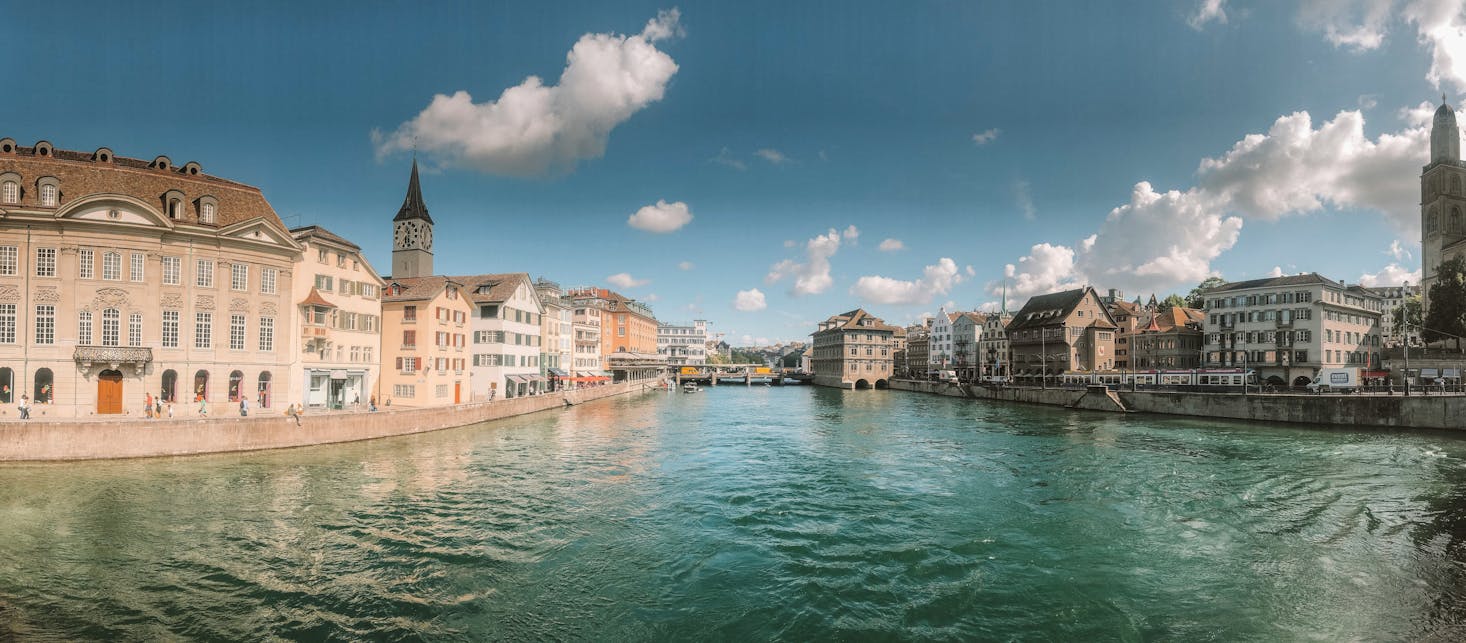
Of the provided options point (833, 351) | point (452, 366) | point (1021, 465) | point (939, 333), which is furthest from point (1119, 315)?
point (452, 366)

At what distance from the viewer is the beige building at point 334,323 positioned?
123 feet

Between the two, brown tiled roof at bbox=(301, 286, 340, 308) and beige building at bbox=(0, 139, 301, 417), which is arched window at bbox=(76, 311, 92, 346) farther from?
brown tiled roof at bbox=(301, 286, 340, 308)

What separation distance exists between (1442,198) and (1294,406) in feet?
162

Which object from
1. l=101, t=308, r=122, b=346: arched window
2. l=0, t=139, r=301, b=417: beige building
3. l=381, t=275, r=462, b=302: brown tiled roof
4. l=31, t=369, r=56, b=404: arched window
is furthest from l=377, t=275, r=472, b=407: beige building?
l=31, t=369, r=56, b=404: arched window

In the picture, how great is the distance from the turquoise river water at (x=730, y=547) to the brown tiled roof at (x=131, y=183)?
15376mm

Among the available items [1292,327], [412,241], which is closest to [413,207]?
[412,241]

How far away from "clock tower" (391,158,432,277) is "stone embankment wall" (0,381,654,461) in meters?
26.6

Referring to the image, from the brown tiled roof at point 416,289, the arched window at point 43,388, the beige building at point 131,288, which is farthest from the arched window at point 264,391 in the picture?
the brown tiled roof at point 416,289

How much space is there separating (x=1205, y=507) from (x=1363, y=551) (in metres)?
4.78

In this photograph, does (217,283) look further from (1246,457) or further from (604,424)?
(1246,457)

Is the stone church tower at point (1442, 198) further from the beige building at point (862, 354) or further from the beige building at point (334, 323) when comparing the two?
the beige building at point (334, 323)

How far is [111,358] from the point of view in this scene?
29625 mm

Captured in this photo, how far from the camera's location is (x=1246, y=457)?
30844 mm

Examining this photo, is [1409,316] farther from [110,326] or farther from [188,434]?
[110,326]
